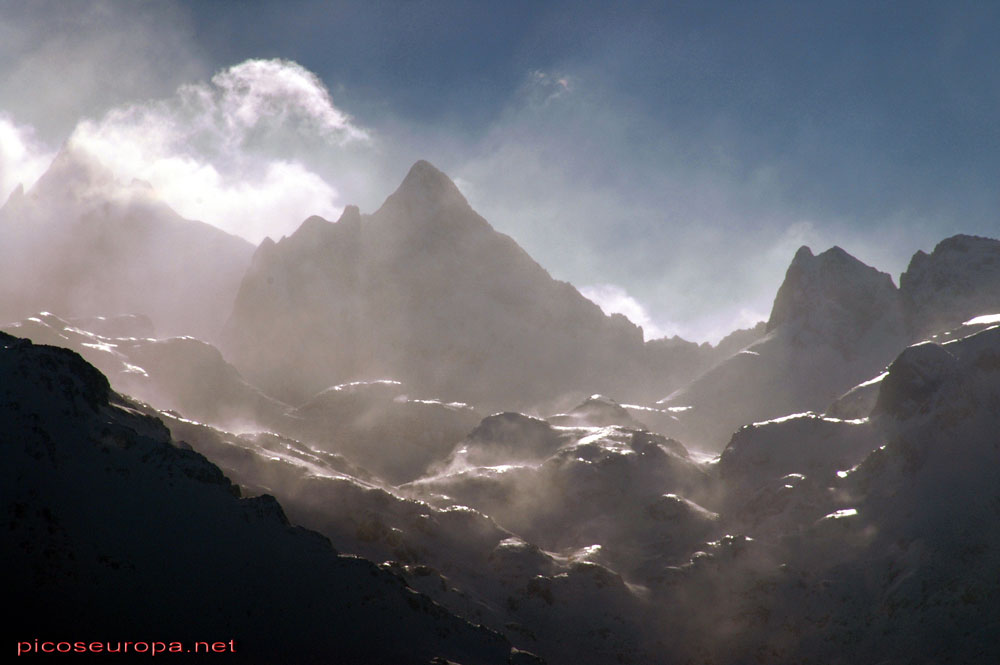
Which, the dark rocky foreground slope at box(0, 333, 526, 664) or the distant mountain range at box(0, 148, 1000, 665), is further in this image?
the distant mountain range at box(0, 148, 1000, 665)

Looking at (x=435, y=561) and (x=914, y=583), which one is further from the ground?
(x=435, y=561)

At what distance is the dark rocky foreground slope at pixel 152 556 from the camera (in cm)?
7650

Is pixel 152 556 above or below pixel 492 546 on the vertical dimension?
above

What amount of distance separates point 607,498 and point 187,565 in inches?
5029

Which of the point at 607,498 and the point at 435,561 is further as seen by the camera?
the point at 607,498

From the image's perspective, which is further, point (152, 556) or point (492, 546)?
point (492, 546)

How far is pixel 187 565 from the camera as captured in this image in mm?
85250

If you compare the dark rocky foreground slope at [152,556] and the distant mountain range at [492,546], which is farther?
the distant mountain range at [492,546]

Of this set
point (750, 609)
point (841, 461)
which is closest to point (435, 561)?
point (750, 609)

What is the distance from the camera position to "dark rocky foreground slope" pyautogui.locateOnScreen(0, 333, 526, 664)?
76.5 metres

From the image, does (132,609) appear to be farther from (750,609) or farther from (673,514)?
(673,514)

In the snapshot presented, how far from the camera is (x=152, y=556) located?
83.4 m

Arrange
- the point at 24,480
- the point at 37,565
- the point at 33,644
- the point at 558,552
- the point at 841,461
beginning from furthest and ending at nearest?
the point at 841,461, the point at 558,552, the point at 24,480, the point at 37,565, the point at 33,644

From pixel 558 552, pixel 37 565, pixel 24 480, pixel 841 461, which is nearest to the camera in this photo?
pixel 37 565
